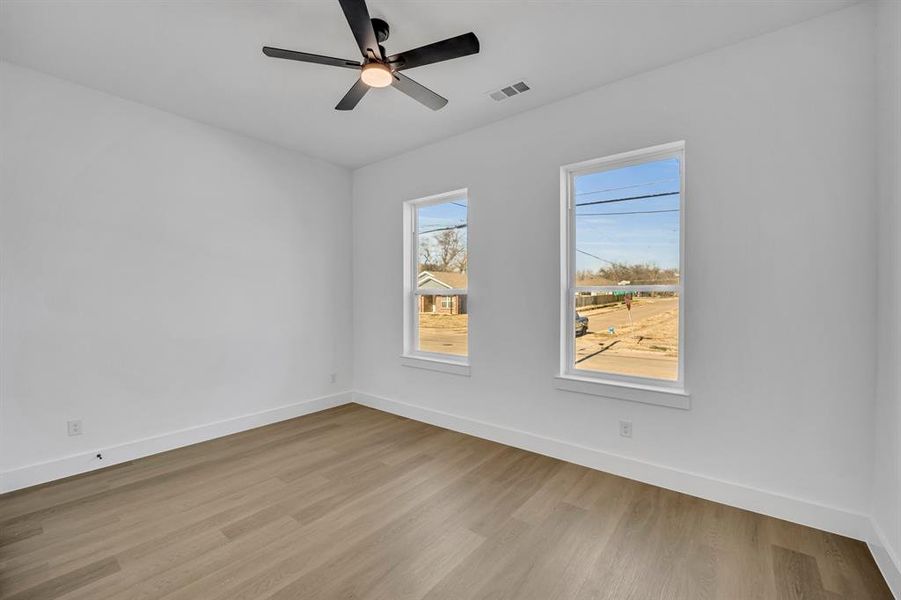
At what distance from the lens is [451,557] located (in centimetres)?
199

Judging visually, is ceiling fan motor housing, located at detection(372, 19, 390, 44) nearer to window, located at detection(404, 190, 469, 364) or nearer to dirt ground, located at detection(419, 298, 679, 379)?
window, located at detection(404, 190, 469, 364)

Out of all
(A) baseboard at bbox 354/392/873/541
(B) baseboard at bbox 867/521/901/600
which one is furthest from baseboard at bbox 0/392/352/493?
(B) baseboard at bbox 867/521/901/600

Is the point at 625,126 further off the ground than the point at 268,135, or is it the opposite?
the point at 268,135

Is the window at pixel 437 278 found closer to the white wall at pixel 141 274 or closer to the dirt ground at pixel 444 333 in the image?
the dirt ground at pixel 444 333

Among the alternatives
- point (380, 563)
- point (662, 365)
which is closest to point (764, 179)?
point (662, 365)

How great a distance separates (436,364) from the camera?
3992mm

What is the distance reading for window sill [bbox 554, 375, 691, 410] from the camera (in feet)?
8.66

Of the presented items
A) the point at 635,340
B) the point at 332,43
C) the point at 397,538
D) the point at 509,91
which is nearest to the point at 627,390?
the point at 635,340

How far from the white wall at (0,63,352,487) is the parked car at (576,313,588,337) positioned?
288 cm

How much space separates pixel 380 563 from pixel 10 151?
3572 millimetres

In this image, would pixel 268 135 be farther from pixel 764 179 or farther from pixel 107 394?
pixel 764 179

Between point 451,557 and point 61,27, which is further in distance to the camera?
point 61,27

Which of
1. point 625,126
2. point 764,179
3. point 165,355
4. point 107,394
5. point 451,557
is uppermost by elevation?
point 625,126

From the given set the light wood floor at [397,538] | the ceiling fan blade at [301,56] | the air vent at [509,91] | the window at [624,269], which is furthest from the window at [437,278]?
the ceiling fan blade at [301,56]
